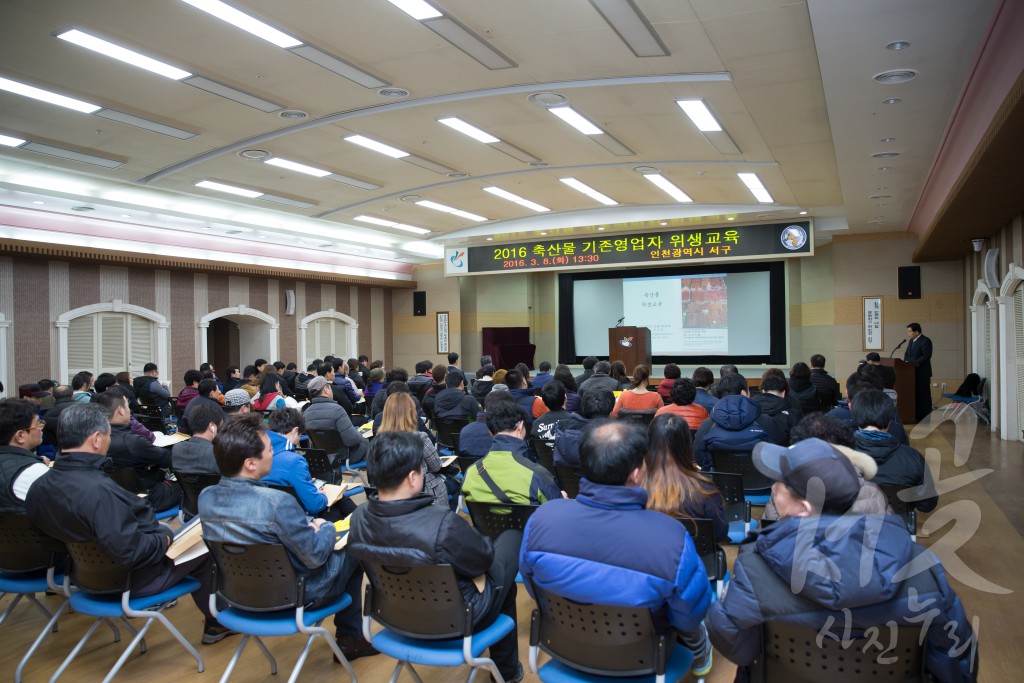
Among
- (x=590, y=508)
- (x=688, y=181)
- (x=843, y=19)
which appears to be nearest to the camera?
(x=590, y=508)

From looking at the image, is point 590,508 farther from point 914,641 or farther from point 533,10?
point 533,10

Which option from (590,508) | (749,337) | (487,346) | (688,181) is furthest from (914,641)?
(487,346)

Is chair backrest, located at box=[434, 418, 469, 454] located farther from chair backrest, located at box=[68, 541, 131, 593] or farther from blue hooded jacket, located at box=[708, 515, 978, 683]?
blue hooded jacket, located at box=[708, 515, 978, 683]

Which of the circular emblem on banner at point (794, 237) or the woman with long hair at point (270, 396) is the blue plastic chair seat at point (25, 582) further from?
the circular emblem on banner at point (794, 237)

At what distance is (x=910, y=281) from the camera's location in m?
12.1

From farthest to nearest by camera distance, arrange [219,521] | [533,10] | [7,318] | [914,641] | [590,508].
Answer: [7,318] < [533,10] < [219,521] < [590,508] < [914,641]

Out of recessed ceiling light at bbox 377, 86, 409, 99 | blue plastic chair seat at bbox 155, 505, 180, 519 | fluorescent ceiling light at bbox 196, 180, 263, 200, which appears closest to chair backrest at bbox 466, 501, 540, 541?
blue plastic chair seat at bbox 155, 505, 180, 519

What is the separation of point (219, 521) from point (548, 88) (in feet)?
15.0

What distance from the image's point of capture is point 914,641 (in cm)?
171

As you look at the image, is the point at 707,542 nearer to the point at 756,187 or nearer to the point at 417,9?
the point at 417,9

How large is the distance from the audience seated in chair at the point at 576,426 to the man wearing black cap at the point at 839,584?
1.85 metres

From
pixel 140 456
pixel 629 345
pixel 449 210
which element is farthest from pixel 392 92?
pixel 629 345

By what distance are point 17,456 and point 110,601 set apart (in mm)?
944

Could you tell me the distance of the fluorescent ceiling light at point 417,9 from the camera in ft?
14.5
